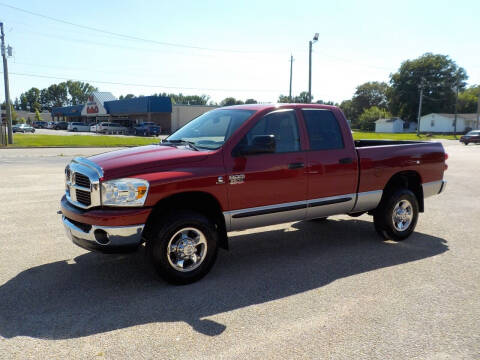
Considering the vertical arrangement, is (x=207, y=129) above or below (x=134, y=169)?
above

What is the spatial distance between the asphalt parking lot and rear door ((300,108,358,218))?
714 millimetres

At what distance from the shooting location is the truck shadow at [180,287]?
3.69 meters

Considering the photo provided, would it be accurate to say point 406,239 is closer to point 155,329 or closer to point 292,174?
point 292,174

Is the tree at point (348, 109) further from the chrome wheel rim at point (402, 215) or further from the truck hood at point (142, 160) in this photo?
the truck hood at point (142, 160)

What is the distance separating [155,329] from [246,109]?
2903mm

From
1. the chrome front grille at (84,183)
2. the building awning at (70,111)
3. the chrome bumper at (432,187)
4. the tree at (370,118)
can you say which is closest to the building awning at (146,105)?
the building awning at (70,111)

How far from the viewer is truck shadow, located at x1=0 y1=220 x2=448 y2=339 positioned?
3.69m

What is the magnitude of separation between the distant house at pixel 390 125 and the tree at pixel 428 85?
16.9 ft

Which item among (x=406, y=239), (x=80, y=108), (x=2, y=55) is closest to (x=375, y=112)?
(x=80, y=108)

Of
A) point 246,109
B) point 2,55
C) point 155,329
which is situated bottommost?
point 155,329

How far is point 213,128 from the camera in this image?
529cm

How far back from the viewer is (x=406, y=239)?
636 centimetres

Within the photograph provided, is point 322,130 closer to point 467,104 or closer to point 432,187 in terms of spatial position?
point 432,187

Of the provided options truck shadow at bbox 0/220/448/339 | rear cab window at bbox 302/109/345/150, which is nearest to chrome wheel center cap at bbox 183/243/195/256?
truck shadow at bbox 0/220/448/339
